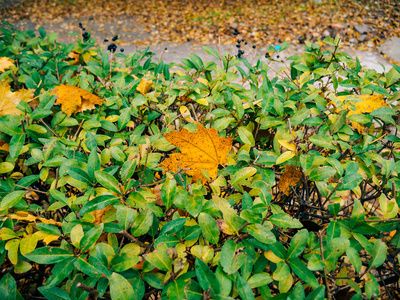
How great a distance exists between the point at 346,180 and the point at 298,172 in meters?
0.18

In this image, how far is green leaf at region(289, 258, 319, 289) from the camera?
76cm

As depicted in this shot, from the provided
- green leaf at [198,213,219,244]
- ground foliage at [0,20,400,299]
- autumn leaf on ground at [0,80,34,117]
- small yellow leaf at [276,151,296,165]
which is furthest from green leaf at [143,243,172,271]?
autumn leaf on ground at [0,80,34,117]

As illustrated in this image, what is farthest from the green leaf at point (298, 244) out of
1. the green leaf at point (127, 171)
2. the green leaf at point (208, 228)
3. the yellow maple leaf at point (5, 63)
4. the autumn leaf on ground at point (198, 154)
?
the yellow maple leaf at point (5, 63)

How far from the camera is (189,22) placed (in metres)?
7.50

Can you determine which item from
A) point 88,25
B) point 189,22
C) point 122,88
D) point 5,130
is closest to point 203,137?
point 122,88

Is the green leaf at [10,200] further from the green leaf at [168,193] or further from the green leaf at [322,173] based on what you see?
the green leaf at [322,173]

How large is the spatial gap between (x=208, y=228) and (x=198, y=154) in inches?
12.7

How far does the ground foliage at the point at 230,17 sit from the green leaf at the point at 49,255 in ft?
20.2

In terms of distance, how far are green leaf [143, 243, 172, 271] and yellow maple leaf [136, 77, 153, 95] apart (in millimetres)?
960

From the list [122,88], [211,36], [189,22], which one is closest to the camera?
[122,88]

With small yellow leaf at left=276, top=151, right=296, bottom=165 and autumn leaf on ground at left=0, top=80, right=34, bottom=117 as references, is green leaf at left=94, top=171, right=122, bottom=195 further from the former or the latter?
autumn leaf on ground at left=0, top=80, right=34, bottom=117

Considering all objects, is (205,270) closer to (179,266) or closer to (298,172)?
(179,266)

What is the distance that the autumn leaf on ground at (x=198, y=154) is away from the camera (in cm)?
103

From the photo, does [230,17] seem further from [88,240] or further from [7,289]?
[7,289]
